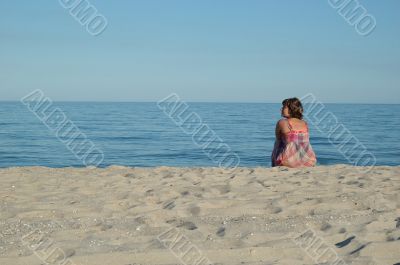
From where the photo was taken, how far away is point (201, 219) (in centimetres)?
433

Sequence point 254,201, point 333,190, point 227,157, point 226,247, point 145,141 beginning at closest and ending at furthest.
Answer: point 226,247, point 254,201, point 333,190, point 227,157, point 145,141

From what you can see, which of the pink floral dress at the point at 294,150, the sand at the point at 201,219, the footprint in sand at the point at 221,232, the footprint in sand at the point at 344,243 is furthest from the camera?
the pink floral dress at the point at 294,150

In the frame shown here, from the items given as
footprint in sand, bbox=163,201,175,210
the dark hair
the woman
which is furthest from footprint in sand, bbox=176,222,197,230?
the dark hair

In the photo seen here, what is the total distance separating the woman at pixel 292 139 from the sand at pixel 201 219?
93 centimetres

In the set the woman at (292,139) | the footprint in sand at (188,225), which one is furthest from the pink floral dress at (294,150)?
the footprint in sand at (188,225)

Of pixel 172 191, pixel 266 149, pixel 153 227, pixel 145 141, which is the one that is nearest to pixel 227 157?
pixel 266 149

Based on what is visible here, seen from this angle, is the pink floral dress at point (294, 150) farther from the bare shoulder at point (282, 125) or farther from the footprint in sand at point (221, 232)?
the footprint in sand at point (221, 232)

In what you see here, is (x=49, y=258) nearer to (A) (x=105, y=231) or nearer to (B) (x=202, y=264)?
(A) (x=105, y=231)

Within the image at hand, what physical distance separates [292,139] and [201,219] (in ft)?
12.8

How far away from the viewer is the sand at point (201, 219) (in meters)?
3.30

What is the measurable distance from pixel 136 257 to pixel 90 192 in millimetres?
2680

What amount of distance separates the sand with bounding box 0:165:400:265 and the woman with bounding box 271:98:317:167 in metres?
0.93

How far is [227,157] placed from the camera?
16781mm

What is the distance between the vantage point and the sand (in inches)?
130
